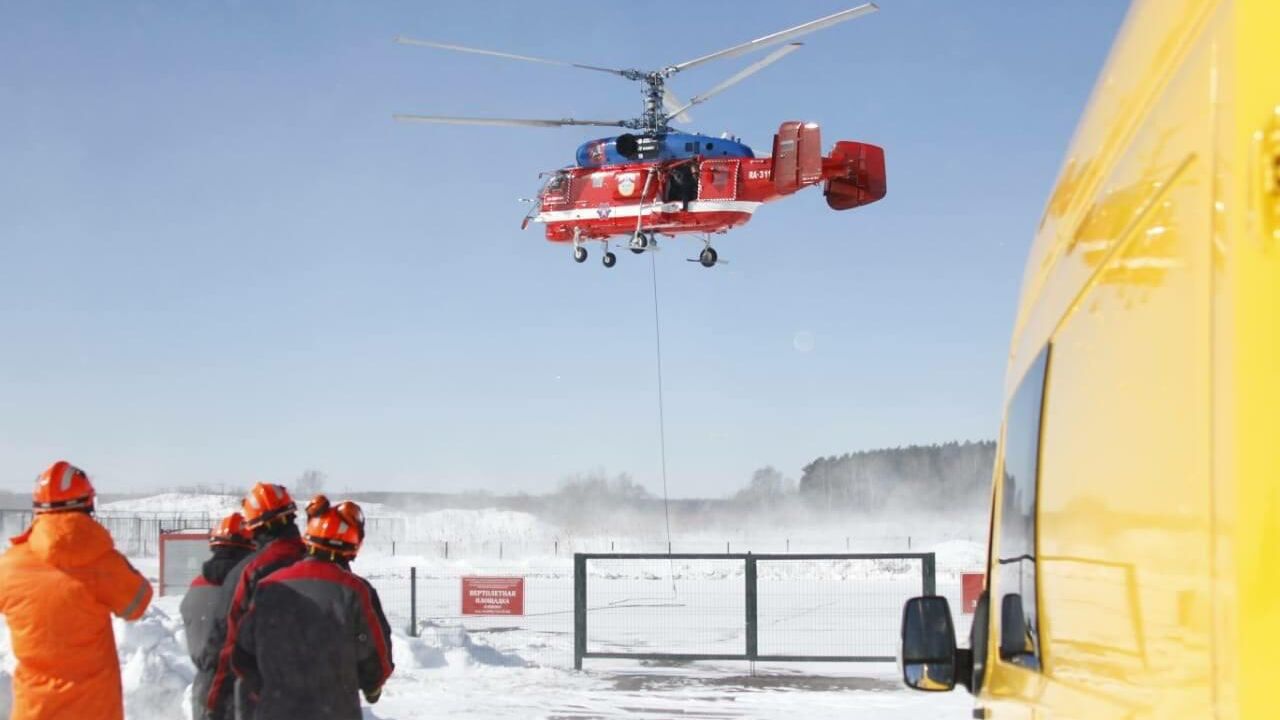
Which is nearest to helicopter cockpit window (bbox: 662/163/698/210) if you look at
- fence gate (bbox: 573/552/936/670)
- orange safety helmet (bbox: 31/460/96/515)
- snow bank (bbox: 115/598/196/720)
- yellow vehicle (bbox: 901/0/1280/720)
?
fence gate (bbox: 573/552/936/670)

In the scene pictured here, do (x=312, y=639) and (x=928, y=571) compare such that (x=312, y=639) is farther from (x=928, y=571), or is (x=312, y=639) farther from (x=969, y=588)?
(x=969, y=588)

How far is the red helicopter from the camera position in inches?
910

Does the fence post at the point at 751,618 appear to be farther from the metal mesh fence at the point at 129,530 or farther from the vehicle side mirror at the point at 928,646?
the metal mesh fence at the point at 129,530

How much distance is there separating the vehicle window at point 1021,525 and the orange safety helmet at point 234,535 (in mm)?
4970

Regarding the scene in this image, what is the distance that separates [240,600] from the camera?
6.18m

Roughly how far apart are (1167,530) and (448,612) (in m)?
23.5

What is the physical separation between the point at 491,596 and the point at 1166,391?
18521 mm

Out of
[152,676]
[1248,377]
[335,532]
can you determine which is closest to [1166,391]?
[1248,377]

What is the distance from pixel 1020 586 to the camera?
2.93m

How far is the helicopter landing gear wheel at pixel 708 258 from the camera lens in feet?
80.4

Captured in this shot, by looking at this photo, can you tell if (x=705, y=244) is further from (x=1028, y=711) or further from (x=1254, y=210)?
(x=1254, y=210)

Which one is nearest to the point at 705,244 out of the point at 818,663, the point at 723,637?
the point at 723,637

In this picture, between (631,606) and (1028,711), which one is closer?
(1028,711)

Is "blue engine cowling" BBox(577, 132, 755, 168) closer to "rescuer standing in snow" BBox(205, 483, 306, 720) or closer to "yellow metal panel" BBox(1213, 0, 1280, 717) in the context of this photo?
"rescuer standing in snow" BBox(205, 483, 306, 720)
